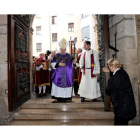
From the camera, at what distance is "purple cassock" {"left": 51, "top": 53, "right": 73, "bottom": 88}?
5.34 meters

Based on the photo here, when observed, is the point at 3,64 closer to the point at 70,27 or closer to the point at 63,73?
the point at 63,73

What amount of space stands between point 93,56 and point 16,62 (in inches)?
93.5

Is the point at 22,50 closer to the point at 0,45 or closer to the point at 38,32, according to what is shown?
the point at 0,45

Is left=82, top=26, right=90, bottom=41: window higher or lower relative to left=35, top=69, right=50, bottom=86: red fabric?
higher

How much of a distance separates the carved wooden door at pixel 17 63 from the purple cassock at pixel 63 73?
3.19 feet

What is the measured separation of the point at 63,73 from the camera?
5375mm

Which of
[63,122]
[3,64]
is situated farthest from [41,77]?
[63,122]

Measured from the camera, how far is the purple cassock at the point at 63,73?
534 centimetres

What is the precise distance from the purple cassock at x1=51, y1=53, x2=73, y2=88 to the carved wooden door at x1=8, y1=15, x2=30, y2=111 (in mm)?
972

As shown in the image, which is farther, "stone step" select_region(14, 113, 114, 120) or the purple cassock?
the purple cassock

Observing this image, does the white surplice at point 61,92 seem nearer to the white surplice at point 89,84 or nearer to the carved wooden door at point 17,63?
the white surplice at point 89,84

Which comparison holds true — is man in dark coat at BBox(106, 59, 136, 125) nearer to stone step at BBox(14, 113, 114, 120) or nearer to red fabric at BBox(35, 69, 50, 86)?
stone step at BBox(14, 113, 114, 120)

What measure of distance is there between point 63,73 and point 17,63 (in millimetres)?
1576

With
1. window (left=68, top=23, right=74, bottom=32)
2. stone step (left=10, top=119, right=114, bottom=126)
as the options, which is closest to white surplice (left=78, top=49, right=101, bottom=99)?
stone step (left=10, top=119, right=114, bottom=126)
